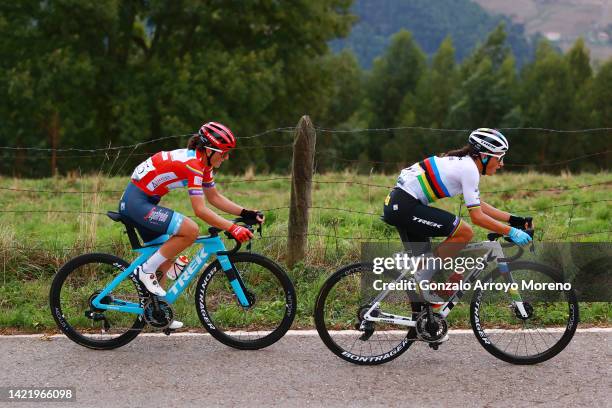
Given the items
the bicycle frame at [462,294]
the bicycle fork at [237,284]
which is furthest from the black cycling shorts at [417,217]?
the bicycle fork at [237,284]

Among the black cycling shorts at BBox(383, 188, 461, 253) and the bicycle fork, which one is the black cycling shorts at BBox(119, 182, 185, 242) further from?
the black cycling shorts at BBox(383, 188, 461, 253)

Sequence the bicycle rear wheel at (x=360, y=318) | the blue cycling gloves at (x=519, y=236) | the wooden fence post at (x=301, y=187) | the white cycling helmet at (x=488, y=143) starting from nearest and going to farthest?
the blue cycling gloves at (x=519, y=236), the white cycling helmet at (x=488, y=143), the bicycle rear wheel at (x=360, y=318), the wooden fence post at (x=301, y=187)

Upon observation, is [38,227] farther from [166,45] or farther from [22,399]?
[166,45]

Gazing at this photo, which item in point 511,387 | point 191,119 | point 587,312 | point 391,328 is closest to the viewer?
point 511,387

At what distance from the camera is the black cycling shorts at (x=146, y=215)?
5.71 metres

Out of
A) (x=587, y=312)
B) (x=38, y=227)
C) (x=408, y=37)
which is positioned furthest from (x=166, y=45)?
(x=408, y=37)

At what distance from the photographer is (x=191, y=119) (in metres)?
26.4

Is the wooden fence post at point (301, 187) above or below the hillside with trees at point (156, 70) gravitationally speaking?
below

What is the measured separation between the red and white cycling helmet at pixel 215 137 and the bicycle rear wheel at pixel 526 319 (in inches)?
86.4

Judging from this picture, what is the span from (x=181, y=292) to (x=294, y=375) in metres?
1.22

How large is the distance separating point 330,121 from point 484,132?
208 ft

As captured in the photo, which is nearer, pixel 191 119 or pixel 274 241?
pixel 274 241

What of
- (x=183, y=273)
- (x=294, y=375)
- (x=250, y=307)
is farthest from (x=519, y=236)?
(x=183, y=273)

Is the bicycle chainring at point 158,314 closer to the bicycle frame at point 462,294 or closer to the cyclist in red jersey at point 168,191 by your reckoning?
the cyclist in red jersey at point 168,191
